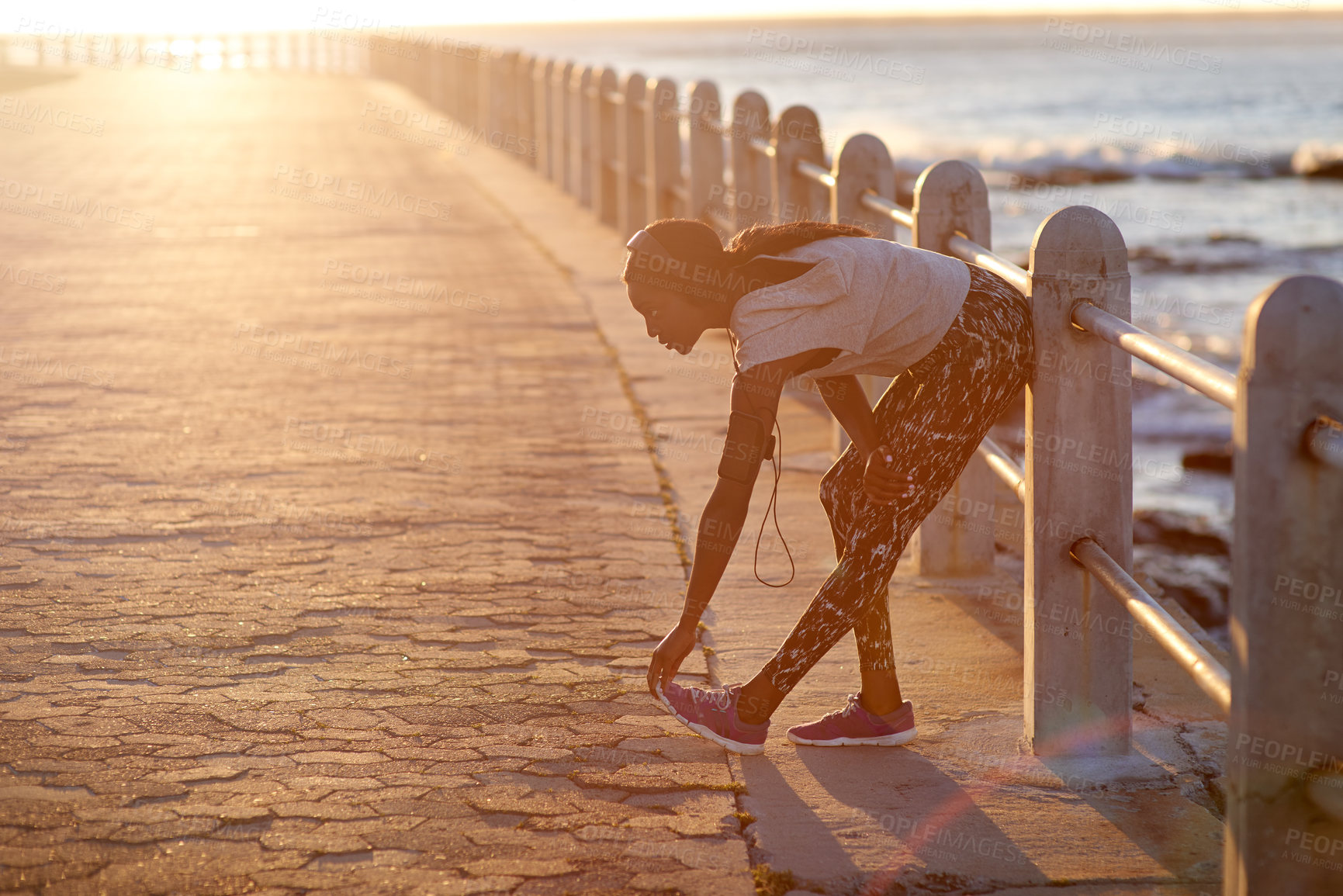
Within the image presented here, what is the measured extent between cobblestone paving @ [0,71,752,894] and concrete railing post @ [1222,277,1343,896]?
39.5 inches

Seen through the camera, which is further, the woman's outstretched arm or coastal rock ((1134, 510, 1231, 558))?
coastal rock ((1134, 510, 1231, 558))

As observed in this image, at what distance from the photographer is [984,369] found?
3.28 metres

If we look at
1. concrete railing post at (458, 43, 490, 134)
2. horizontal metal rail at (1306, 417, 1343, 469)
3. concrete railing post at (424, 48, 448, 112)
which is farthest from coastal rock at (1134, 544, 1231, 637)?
concrete railing post at (424, 48, 448, 112)

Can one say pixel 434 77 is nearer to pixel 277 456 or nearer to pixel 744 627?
pixel 277 456

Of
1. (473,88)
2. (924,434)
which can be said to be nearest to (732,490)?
(924,434)

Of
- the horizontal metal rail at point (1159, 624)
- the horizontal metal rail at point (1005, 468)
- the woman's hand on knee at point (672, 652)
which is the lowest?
the woman's hand on knee at point (672, 652)

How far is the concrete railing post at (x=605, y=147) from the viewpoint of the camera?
13.9 m

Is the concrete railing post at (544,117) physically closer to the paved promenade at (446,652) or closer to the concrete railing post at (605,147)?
the concrete railing post at (605,147)

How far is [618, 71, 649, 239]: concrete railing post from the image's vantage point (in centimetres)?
1278

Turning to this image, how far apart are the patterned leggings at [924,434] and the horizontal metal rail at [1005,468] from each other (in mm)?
374

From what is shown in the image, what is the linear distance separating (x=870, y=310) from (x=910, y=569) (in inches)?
82.4

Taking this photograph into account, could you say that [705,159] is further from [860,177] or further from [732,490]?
[732,490]

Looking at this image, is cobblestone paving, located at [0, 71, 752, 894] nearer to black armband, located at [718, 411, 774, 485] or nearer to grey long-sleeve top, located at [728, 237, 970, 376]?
black armband, located at [718, 411, 774, 485]

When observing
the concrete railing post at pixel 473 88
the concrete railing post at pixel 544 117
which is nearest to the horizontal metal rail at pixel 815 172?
the concrete railing post at pixel 544 117
